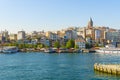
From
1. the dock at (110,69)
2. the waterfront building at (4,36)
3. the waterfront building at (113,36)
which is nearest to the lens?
the dock at (110,69)

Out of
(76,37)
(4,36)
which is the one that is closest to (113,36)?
(76,37)

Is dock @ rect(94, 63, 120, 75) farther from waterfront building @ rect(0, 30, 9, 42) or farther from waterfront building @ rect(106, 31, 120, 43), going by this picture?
waterfront building @ rect(0, 30, 9, 42)

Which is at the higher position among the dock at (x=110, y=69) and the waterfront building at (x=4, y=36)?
the waterfront building at (x=4, y=36)

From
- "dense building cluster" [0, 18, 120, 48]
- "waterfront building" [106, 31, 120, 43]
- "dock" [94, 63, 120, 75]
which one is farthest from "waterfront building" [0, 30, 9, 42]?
"dock" [94, 63, 120, 75]

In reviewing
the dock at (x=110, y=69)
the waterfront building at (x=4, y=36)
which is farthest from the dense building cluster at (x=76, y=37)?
the dock at (x=110, y=69)

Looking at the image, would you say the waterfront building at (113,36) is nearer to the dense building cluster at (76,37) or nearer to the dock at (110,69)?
the dense building cluster at (76,37)

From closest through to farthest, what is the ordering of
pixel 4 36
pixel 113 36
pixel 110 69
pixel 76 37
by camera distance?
pixel 110 69 < pixel 113 36 < pixel 76 37 < pixel 4 36

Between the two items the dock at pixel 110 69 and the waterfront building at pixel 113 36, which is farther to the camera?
the waterfront building at pixel 113 36

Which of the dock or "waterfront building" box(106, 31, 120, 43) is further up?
"waterfront building" box(106, 31, 120, 43)

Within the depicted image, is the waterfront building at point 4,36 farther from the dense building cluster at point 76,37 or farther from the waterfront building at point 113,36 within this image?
the waterfront building at point 113,36

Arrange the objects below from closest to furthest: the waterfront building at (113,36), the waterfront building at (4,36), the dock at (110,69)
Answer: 1. the dock at (110,69)
2. the waterfront building at (113,36)
3. the waterfront building at (4,36)

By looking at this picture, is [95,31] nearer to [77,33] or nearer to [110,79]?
[77,33]

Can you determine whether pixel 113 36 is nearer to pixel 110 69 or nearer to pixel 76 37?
pixel 76 37

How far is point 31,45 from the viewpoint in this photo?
362 feet
